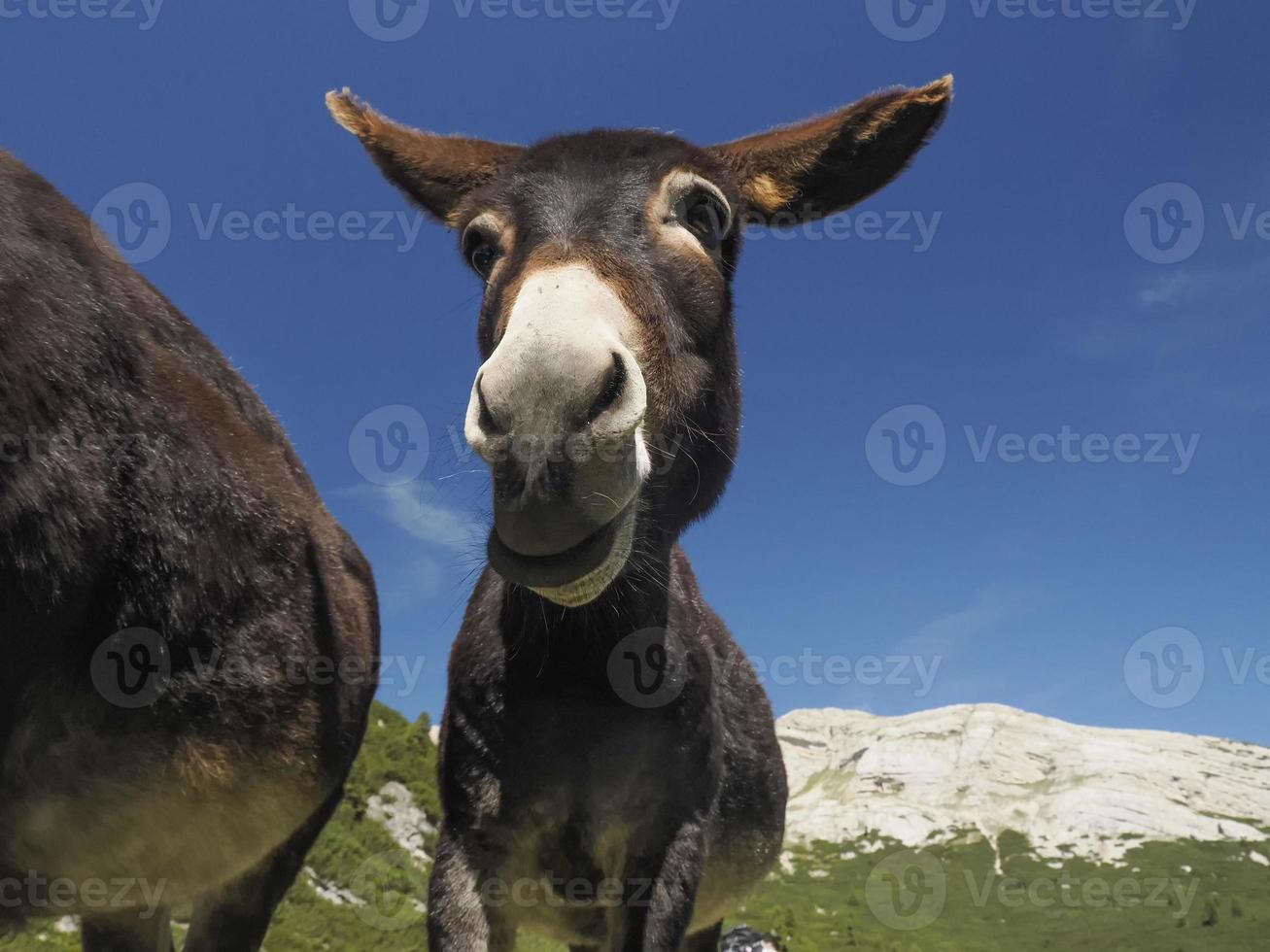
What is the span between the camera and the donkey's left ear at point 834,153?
4332 millimetres

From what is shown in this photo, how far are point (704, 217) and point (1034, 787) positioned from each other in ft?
385

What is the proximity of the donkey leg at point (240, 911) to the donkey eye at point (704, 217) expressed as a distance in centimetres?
344

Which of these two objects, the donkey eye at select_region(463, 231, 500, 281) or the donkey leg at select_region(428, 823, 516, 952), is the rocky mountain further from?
the donkey eye at select_region(463, 231, 500, 281)

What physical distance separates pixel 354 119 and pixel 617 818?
13.5 feet

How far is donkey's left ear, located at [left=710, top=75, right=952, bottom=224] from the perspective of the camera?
4.33 metres

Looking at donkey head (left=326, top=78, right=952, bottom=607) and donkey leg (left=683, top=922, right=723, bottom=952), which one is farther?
donkey leg (left=683, top=922, right=723, bottom=952)

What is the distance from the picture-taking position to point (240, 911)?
3.89 metres

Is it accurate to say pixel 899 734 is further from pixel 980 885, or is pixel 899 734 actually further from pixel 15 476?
pixel 15 476

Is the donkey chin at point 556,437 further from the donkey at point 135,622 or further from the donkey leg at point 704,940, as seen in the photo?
the donkey leg at point 704,940

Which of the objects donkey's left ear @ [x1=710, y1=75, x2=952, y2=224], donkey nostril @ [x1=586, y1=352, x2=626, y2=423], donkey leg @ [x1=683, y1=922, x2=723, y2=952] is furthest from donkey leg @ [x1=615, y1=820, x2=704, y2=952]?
donkey's left ear @ [x1=710, y1=75, x2=952, y2=224]

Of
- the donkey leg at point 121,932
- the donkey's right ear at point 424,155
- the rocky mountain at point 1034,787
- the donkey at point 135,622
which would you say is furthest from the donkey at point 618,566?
the rocky mountain at point 1034,787

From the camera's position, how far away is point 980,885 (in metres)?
72.6

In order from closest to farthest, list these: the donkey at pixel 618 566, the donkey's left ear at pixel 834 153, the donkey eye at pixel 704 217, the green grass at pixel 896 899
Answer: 1. the donkey at pixel 618 566
2. the donkey eye at pixel 704 217
3. the donkey's left ear at pixel 834 153
4. the green grass at pixel 896 899

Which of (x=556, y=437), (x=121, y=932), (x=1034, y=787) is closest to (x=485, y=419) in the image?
(x=556, y=437)
